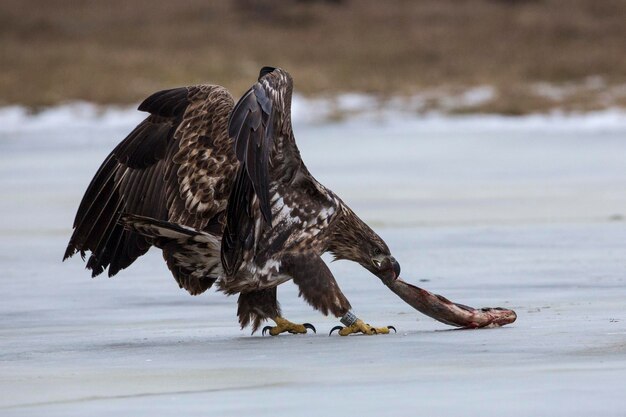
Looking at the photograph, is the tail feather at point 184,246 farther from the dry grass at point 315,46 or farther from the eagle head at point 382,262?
the dry grass at point 315,46

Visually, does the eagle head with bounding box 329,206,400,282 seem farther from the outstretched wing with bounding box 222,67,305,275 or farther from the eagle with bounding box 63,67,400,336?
the outstretched wing with bounding box 222,67,305,275

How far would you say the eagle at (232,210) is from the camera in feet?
21.0

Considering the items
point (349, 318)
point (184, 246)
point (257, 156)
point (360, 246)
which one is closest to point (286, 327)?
point (349, 318)

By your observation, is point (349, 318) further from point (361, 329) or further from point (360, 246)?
point (360, 246)

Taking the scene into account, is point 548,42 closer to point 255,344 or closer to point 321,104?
point 321,104

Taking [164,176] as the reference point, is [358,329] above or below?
below

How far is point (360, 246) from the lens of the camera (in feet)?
22.4

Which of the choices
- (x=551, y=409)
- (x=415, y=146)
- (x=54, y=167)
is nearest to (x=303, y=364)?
(x=551, y=409)

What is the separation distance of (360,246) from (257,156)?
817 mm

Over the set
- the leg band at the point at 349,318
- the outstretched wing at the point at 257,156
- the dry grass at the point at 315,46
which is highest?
the dry grass at the point at 315,46

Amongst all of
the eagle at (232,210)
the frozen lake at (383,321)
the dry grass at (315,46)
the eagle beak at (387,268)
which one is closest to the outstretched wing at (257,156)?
the eagle at (232,210)

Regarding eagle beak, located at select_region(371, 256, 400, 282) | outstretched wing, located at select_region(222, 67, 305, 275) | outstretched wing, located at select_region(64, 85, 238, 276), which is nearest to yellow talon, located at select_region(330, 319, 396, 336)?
eagle beak, located at select_region(371, 256, 400, 282)

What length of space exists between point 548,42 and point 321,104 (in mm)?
9641

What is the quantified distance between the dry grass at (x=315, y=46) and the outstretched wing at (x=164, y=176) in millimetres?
17452
